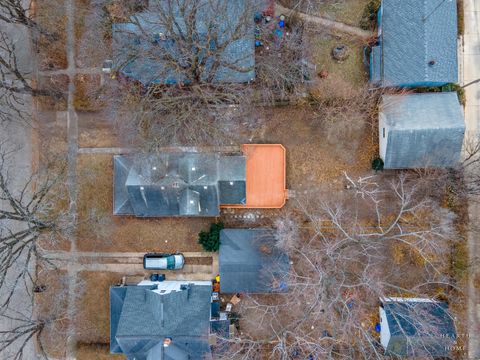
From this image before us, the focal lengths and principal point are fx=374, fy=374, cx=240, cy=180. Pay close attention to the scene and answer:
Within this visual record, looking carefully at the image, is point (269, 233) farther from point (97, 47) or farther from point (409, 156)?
point (97, 47)

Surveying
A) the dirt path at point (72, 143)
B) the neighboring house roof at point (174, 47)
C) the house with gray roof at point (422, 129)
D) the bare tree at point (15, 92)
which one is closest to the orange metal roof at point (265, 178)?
the neighboring house roof at point (174, 47)

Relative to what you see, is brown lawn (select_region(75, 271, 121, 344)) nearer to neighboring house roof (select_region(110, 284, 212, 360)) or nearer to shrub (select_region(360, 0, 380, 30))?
neighboring house roof (select_region(110, 284, 212, 360))

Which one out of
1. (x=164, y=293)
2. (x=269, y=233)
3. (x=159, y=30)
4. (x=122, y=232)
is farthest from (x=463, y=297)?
(x=159, y=30)

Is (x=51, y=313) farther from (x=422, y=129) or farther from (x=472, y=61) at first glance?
(x=472, y=61)

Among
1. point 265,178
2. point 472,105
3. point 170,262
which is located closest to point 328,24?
point 472,105

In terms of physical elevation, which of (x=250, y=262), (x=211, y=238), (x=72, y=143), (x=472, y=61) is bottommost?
(x=250, y=262)

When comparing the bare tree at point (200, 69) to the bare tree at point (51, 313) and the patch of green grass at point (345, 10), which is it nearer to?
the patch of green grass at point (345, 10)
